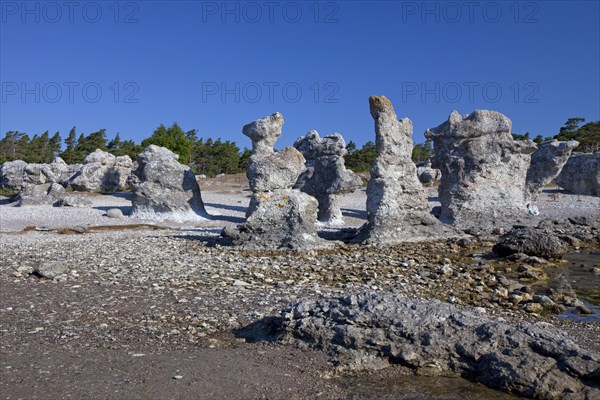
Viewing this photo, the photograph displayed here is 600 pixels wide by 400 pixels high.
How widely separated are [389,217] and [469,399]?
11.6 meters

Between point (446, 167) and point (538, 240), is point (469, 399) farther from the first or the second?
point (446, 167)

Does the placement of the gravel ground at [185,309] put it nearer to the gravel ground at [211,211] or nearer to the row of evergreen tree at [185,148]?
the gravel ground at [211,211]

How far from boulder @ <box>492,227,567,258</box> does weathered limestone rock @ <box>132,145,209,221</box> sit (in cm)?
1246

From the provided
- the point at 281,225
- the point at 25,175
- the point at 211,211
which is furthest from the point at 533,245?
the point at 25,175

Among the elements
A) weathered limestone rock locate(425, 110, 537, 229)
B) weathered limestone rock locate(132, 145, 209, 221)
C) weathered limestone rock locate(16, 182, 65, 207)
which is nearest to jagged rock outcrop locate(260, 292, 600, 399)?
weathered limestone rock locate(425, 110, 537, 229)

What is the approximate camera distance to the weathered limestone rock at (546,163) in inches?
997

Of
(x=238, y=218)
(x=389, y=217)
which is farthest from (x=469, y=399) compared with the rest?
(x=238, y=218)

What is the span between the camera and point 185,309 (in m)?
7.34

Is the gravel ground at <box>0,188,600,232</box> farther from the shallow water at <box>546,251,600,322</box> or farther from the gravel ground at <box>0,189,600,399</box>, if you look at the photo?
the shallow water at <box>546,251,600,322</box>

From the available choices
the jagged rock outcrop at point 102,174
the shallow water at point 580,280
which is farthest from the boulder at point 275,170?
the jagged rock outcrop at point 102,174

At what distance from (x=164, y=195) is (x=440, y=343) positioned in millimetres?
17857

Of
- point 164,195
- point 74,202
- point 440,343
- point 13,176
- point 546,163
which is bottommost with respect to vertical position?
point 440,343

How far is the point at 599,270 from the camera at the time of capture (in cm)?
1212

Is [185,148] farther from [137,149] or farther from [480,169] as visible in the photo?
[480,169]
